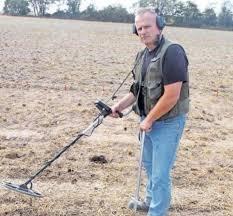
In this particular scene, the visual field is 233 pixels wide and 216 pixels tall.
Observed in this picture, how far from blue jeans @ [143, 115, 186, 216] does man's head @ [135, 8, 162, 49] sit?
69 centimetres

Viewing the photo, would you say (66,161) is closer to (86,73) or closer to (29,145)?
(29,145)

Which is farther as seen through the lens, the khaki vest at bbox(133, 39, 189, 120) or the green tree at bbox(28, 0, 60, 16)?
the green tree at bbox(28, 0, 60, 16)

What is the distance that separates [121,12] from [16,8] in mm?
20340

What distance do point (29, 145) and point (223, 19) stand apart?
93.5 metres

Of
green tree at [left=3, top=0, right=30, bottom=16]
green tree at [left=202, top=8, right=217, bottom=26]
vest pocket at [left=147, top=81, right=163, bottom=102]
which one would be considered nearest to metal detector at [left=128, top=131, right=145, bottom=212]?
vest pocket at [left=147, top=81, right=163, bottom=102]

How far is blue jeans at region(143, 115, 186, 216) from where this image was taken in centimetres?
418

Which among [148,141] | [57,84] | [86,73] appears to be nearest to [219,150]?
[148,141]

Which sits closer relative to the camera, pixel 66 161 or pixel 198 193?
pixel 198 193

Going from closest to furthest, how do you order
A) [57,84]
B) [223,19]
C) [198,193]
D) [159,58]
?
[159,58] → [198,193] → [57,84] → [223,19]

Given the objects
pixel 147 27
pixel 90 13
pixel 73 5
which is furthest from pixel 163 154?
pixel 73 5

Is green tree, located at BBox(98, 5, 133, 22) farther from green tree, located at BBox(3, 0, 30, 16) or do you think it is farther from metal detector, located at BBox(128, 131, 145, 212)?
metal detector, located at BBox(128, 131, 145, 212)

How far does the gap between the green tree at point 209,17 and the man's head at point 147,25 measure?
91.4 metres

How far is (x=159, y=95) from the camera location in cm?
408

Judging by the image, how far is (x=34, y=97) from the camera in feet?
31.7
